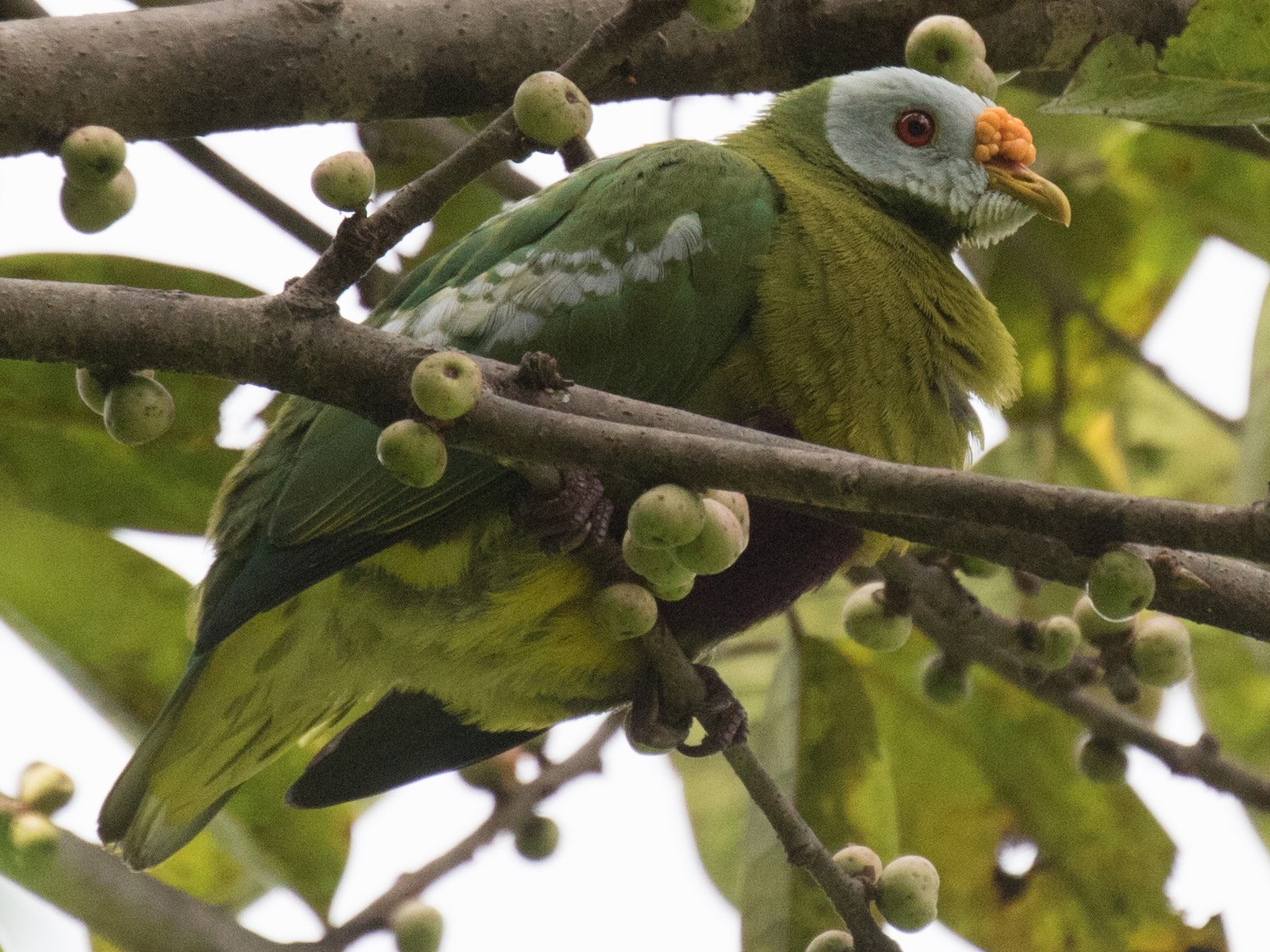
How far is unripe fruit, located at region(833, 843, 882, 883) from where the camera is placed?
2.20 m

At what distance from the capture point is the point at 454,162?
1523mm

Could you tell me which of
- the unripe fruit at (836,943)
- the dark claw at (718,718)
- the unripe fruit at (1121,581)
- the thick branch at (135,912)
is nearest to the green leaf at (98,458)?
the thick branch at (135,912)

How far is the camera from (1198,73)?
5.06 ft

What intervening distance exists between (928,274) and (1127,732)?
888 mm

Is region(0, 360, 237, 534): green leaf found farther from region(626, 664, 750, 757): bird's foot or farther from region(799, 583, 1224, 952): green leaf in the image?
region(799, 583, 1224, 952): green leaf

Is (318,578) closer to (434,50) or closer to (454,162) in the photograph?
(434,50)

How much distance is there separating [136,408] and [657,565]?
2.05 ft

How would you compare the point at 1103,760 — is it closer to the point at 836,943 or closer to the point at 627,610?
the point at 836,943

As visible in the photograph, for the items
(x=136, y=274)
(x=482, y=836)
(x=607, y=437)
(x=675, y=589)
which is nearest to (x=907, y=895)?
(x=675, y=589)

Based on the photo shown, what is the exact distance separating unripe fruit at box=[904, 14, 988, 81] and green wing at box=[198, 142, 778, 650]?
17.1 inches

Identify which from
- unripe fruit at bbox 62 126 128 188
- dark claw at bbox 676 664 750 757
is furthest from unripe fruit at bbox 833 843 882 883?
unripe fruit at bbox 62 126 128 188

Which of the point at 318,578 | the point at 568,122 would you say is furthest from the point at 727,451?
the point at 318,578

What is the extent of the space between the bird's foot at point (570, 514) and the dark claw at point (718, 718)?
1.23ft

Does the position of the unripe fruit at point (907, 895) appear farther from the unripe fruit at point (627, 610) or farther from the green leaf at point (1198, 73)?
the green leaf at point (1198, 73)
